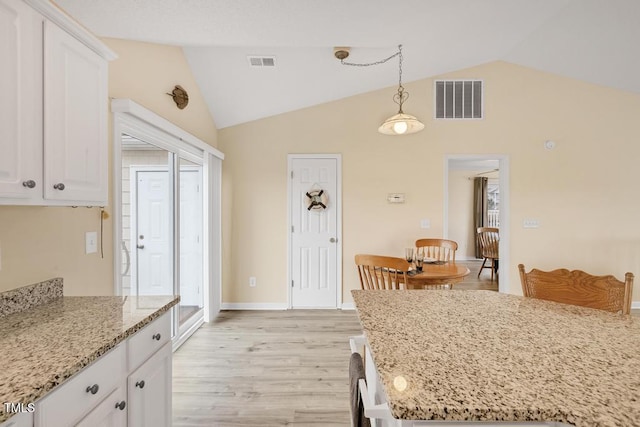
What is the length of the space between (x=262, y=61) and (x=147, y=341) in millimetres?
2626

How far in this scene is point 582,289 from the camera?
1.42m

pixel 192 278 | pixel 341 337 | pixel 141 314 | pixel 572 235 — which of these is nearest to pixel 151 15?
pixel 141 314

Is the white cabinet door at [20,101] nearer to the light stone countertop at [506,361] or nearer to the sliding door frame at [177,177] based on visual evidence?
the sliding door frame at [177,177]

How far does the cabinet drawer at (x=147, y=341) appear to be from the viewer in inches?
47.5

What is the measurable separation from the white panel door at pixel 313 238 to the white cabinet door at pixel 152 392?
248 centimetres

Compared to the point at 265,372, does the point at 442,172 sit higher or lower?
higher

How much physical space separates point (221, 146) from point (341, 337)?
2806mm

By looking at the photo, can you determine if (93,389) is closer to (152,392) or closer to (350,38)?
(152,392)

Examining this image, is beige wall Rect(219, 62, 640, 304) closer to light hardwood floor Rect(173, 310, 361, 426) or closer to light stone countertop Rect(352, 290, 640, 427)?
light hardwood floor Rect(173, 310, 361, 426)

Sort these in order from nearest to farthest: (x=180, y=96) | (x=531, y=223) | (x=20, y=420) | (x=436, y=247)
Result: (x=20, y=420) < (x=180, y=96) < (x=436, y=247) < (x=531, y=223)

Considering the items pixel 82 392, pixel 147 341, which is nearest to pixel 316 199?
pixel 147 341

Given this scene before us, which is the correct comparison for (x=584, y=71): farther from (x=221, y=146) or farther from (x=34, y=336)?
(x=34, y=336)

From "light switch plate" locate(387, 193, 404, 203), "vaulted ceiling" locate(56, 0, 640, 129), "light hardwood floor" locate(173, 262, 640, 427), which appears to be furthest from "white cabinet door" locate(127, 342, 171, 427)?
"light switch plate" locate(387, 193, 404, 203)

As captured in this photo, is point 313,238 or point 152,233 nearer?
point 152,233
